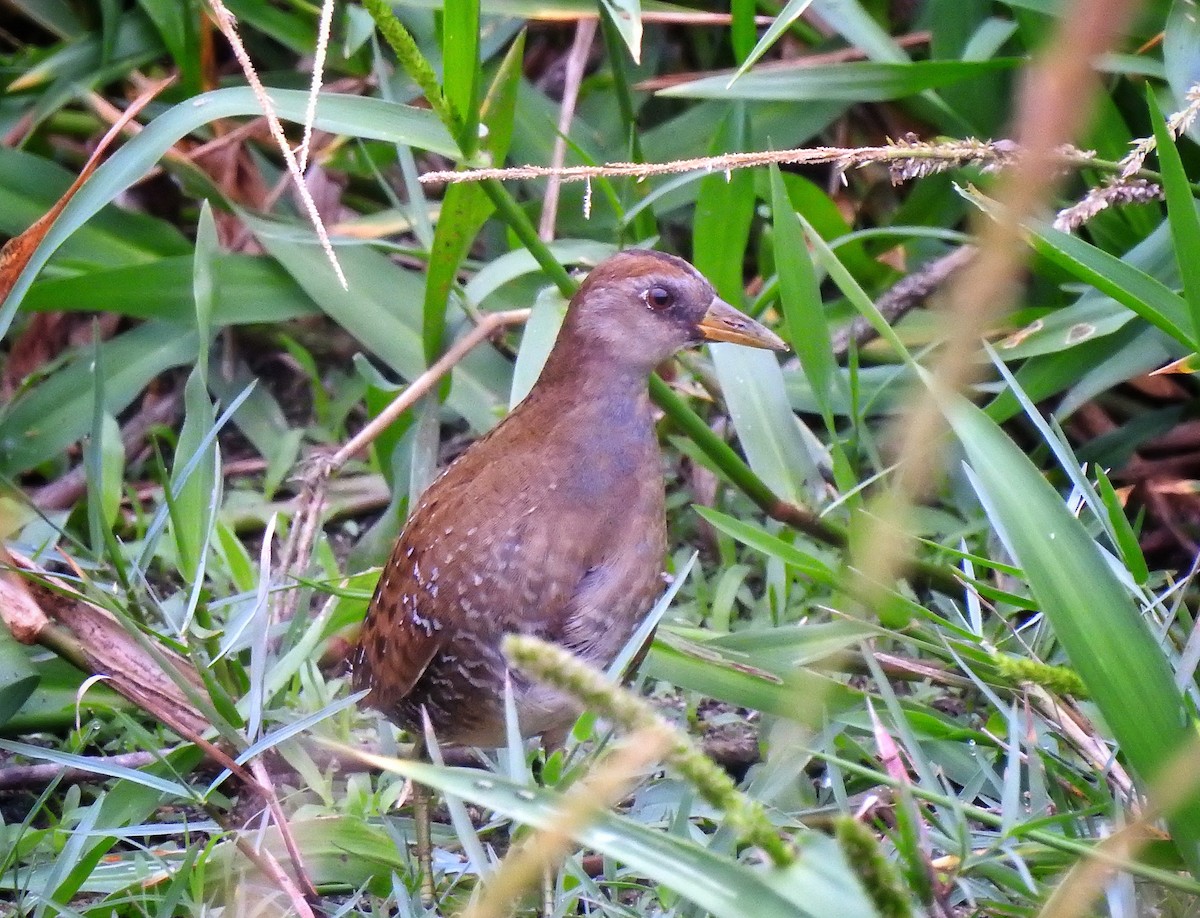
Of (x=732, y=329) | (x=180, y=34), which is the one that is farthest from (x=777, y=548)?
(x=180, y=34)

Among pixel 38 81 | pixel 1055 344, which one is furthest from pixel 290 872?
pixel 38 81

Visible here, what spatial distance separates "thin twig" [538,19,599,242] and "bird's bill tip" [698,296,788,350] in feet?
3.08

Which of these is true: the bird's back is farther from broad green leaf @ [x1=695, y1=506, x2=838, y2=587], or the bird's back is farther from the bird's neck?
broad green leaf @ [x1=695, y1=506, x2=838, y2=587]

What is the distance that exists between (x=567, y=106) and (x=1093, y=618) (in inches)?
87.9

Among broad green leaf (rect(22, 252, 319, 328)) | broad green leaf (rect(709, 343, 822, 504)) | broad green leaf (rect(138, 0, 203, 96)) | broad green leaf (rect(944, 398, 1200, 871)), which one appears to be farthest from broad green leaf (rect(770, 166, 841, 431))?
broad green leaf (rect(138, 0, 203, 96))

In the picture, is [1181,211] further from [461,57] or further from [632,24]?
[461,57]

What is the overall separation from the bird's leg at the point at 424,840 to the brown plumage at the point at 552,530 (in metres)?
0.14

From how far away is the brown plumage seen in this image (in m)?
2.14

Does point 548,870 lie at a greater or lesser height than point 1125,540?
lesser

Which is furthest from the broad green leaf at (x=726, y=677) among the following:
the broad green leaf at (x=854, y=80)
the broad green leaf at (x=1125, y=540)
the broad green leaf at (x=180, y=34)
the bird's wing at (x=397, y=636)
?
the broad green leaf at (x=180, y=34)

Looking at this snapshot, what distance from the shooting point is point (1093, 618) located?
1.61m

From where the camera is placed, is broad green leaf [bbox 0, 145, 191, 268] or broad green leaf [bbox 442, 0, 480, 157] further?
broad green leaf [bbox 0, 145, 191, 268]

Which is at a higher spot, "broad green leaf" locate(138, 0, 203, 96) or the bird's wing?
"broad green leaf" locate(138, 0, 203, 96)

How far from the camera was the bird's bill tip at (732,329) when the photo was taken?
7.95 feet
